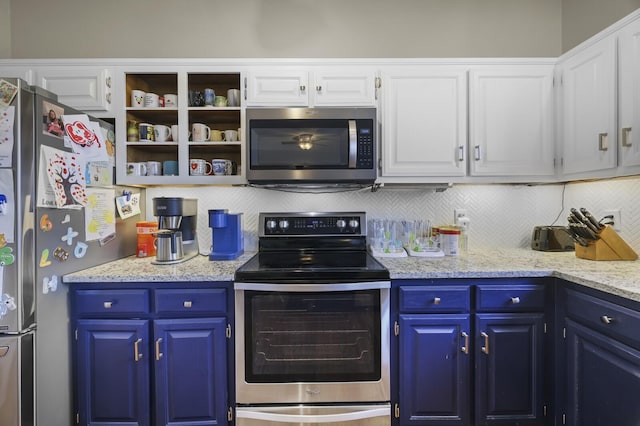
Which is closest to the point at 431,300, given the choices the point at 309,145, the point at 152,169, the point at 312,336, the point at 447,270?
the point at 447,270

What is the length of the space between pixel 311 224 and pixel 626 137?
1.69 metres

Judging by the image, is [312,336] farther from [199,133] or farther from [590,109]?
[590,109]

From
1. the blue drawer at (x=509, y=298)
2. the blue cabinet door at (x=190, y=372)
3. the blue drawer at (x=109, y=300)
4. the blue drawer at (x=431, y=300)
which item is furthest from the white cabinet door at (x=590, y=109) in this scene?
the blue drawer at (x=109, y=300)

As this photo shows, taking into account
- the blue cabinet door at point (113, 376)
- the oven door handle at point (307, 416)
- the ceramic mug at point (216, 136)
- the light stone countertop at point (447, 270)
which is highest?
the ceramic mug at point (216, 136)

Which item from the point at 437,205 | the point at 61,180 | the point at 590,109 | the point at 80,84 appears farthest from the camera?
the point at 437,205

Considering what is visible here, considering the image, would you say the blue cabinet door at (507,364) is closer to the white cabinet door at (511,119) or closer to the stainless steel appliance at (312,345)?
the stainless steel appliance at (312,345)

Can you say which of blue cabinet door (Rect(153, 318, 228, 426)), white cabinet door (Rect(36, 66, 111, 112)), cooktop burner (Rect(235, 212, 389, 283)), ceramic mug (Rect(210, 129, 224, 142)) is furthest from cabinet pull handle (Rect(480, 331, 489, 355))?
white cabinet door (Rect(36, 66, 111, 112))

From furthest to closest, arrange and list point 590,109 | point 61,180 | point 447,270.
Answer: point 590,109 < point 447,270 < point 61,180

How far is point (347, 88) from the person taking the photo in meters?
1.78

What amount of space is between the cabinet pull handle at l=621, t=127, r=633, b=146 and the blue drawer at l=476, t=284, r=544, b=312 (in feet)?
2.67

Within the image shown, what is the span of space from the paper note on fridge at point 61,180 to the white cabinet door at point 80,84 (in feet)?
1.61

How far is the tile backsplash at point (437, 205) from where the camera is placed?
6.89ft

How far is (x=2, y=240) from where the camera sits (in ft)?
3.85

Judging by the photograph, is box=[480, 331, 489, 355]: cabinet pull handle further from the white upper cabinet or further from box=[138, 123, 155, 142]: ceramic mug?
box=[138, 123, 155, 142]: ceramic mug
